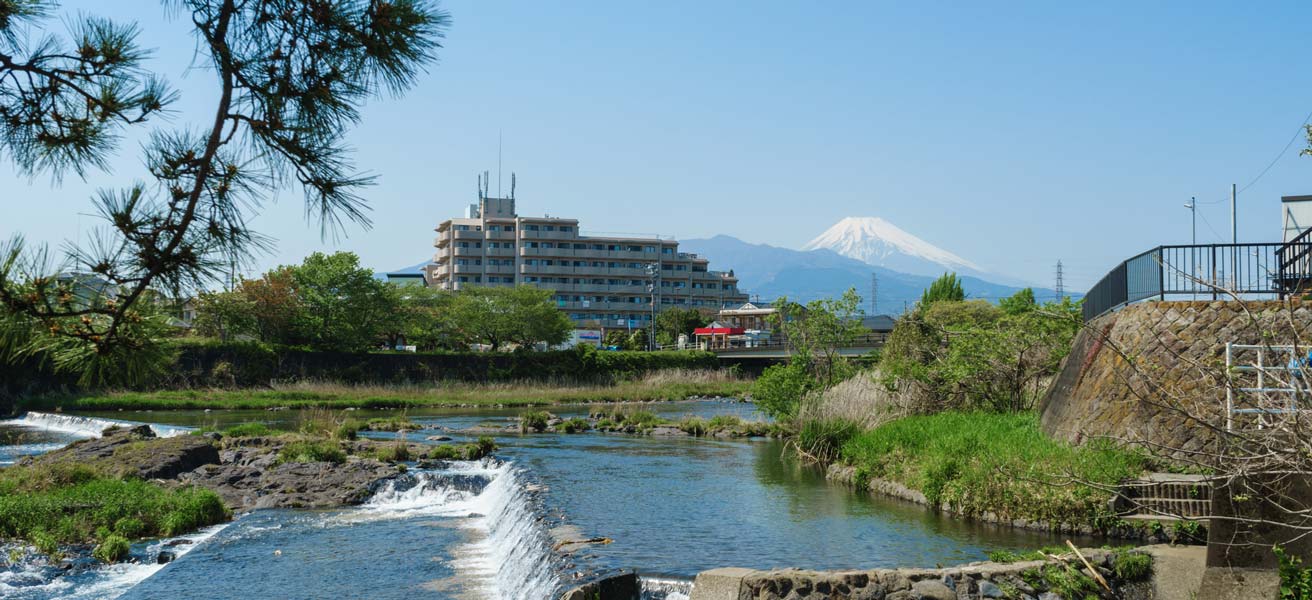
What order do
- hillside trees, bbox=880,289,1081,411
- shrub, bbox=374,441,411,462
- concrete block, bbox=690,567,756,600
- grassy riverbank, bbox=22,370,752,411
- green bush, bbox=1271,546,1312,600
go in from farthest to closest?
grassy riverbank, bbox=22,370,752,411, shrub, bbox=374,441,411,462, hillside trees, bbox=880,289,1081,411, concrete block, bbox=690,567,756,600, green bush, bbox=1271,546,1312,600

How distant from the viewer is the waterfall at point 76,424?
3316cm

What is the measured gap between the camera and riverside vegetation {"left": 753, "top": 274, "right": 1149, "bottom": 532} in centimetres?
1430

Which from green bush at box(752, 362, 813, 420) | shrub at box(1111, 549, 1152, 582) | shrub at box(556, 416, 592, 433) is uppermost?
green bush at box(752, 362, 813, 420)

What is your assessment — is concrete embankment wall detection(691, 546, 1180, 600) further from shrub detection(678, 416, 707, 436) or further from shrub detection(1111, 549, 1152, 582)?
shrub detection(678, 416, 707, 436)

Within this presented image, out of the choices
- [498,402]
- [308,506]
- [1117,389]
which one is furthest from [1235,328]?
[498,402]

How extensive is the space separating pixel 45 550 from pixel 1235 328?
16.9 meters

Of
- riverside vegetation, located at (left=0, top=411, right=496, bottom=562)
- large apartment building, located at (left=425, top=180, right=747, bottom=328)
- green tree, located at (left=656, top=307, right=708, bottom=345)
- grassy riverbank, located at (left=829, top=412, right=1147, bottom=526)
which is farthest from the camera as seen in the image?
large apartment building, located at (left=425, top=180, right=747, bottom=328)

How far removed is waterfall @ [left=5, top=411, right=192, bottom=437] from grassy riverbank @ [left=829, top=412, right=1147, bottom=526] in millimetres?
22451

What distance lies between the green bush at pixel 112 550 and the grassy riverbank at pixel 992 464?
11783 millimetres

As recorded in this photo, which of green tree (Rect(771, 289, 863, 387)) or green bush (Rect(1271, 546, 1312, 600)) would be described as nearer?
green bush (Rect(1271, 546, 1312, 600))

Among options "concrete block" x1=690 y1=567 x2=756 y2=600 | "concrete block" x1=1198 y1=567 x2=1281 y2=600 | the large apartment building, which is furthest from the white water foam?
the large apartment building

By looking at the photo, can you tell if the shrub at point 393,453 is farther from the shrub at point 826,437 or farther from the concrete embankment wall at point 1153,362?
the concrete embankment wall at point 1153,362

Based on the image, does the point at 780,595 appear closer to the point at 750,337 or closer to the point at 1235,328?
the point at 1235,328

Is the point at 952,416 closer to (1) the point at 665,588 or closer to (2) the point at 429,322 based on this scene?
(1) the point at 665,588
